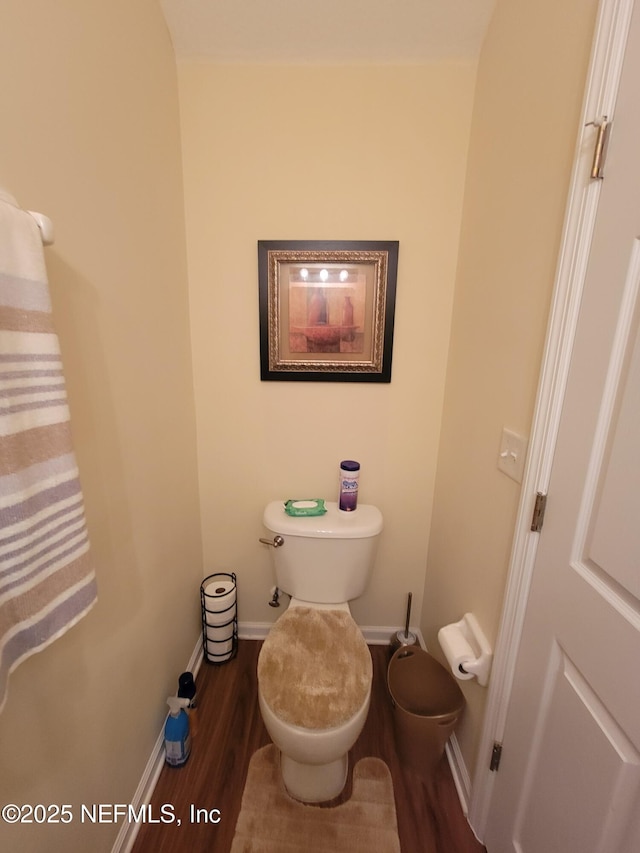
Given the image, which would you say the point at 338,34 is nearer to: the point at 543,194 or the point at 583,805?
the point at 543,194

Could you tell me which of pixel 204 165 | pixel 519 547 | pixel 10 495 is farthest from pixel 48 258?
pixel 519 547

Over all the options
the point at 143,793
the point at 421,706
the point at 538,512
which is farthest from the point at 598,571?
the point at 143,793

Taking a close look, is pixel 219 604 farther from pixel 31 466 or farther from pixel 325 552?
pixel 31 466

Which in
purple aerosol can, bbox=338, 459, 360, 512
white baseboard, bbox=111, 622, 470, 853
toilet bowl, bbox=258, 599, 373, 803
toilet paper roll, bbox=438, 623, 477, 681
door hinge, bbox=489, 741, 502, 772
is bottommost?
white baseboard, bbox=111, 622, 470, 853

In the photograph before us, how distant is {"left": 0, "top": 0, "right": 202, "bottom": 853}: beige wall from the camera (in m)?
0.63

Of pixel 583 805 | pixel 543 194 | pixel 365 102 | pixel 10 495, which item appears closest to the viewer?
pixel 10 495

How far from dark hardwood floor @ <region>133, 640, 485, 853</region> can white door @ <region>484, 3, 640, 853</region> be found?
354 millimetres

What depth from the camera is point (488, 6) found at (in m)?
1.03

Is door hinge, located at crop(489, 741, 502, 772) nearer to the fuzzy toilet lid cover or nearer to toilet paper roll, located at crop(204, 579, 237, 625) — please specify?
the fuzzy toilet lid cover

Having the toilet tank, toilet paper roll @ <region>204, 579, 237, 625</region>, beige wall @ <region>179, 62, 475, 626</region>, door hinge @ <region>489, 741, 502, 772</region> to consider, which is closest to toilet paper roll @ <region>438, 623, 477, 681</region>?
door hinge @ <region>489, 741, 502, 772</region>

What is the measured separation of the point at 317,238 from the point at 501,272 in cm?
67

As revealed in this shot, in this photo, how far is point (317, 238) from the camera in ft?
4.15

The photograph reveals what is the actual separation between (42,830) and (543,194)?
68.7 inches

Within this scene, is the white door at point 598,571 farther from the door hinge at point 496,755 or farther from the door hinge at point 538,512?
the door hinge at point 496,755
